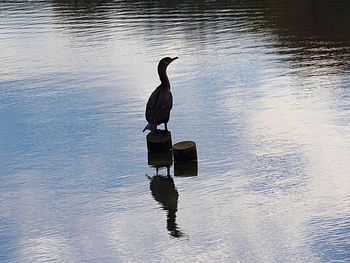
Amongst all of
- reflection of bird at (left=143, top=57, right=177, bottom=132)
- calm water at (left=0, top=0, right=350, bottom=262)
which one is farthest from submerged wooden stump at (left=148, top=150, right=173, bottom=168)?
reflection of bird at (left=143, top=57, right=177, bottom=132)

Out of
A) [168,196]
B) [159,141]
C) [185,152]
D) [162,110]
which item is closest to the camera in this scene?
[168,196]

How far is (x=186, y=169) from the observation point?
13469mm

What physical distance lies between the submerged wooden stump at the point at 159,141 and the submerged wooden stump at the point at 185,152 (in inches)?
24.7

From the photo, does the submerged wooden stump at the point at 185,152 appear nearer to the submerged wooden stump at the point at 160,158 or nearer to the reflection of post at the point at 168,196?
the submerged wooden stump at the point at 160,158

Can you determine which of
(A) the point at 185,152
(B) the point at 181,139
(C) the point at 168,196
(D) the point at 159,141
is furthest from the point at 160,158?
(C) the point at 168,196

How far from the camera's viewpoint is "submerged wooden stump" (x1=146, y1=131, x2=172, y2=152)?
1436 centimetres

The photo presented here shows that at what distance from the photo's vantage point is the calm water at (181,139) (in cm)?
1053

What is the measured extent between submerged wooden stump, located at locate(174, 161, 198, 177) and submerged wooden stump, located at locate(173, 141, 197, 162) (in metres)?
0.06

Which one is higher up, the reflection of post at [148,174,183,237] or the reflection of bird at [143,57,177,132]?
the reflection of bird at [143,57,177,132]

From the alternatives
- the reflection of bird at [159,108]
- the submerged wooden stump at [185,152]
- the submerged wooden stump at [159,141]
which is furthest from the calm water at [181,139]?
the reflection of bird at [159,108]

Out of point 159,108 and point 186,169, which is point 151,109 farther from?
point 186,169

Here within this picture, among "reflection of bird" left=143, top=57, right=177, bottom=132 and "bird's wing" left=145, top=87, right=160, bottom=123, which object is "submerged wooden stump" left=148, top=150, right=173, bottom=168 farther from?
"bird's wing" left=145, top=87, right=160, bottom=123

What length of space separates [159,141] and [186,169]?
1.03 m

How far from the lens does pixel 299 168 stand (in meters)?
13.1
